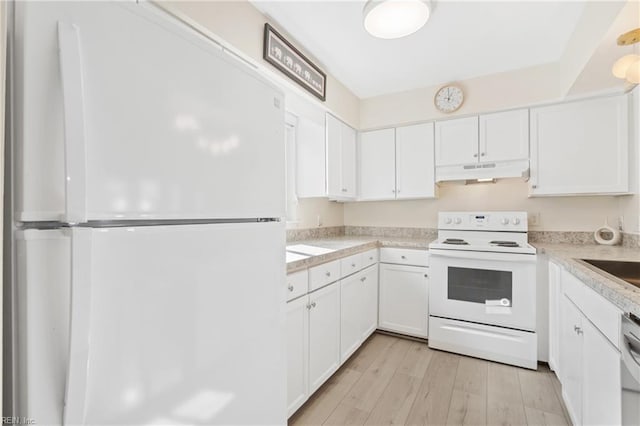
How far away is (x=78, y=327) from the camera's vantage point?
0.53 metres

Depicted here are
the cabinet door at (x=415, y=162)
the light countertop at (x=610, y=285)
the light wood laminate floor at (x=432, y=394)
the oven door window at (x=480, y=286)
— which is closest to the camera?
the light countertop at (x=610, y=285)

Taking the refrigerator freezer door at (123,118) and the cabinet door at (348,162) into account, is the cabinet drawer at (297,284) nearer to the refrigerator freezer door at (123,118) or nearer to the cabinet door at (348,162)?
the refrigerator freezer door at (123,118)

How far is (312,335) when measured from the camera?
1.74 metres

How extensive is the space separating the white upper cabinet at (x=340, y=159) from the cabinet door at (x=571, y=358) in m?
1.83

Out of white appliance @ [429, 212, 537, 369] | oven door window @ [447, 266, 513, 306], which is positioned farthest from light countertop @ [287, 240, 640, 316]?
oven door window @ [447, 266, 513, 306]

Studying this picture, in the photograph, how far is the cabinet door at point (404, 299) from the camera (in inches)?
100

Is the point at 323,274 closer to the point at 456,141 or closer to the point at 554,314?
the point at 554,314

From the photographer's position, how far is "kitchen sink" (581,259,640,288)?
1546 millimetres

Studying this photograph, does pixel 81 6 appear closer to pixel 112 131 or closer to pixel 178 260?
pixel 112 131

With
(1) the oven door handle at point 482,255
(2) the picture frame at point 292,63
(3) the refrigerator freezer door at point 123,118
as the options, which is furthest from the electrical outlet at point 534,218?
(3) the refrigerator freezer door at point 123,118

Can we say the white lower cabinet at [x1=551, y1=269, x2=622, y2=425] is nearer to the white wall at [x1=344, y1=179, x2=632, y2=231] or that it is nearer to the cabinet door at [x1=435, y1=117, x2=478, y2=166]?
the white wall at [x1=344, y1=179, x2=632, y2=231]

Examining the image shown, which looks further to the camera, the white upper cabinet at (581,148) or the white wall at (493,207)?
the white wall at (493,207)

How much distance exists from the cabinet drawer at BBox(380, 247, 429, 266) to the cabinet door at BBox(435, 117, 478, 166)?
0.91m

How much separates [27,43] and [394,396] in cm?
223
